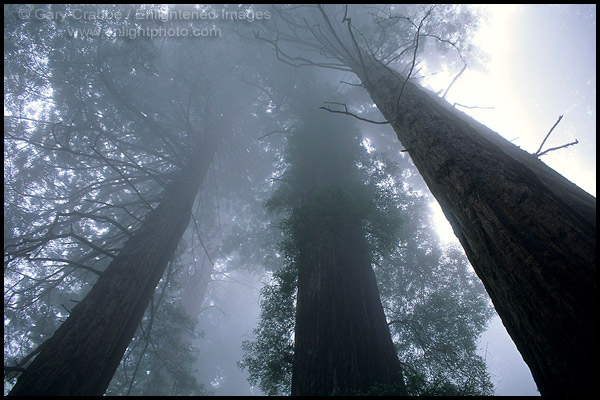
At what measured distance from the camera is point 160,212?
5629 millimetres

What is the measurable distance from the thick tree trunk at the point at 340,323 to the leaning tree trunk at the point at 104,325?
8.45 feet

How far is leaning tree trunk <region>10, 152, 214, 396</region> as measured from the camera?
9.57 ft

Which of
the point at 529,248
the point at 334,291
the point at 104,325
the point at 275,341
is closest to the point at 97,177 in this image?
the point at 104,325

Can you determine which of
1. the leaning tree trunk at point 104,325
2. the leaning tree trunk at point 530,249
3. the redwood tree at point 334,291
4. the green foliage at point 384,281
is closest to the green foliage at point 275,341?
the green foliage at point 384,281

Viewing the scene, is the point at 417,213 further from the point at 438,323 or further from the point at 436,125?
the point at 436,125

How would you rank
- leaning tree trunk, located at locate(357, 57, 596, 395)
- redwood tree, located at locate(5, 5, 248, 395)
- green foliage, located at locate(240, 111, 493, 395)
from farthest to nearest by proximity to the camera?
green foliage, located at locate(240, 111, 493, 395)
redwood tree, located at locate(5, 5, 248, 395)
leaning tree trunk, located at locate(357, 57, 596, 395)

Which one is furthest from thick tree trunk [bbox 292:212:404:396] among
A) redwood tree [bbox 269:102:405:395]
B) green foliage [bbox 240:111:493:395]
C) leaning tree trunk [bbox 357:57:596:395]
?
leaning tree trunk [bbox 357:57:596:395]

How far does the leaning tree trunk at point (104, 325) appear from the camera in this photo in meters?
2.92

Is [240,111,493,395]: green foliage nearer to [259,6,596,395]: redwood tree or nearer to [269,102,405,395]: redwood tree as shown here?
[269,102,405,395]: redwood tree

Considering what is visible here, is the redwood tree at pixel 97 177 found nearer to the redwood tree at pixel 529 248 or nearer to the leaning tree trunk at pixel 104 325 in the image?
the leaning tree trunk at pixel 104 325

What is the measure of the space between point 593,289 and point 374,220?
4053 mm

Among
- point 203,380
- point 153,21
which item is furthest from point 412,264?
point 203,380

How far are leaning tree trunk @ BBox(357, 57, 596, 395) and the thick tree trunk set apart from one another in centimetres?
146

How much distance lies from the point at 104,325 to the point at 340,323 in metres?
3.25
